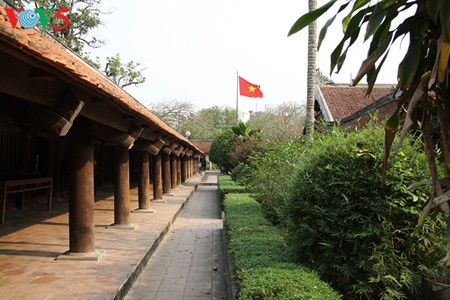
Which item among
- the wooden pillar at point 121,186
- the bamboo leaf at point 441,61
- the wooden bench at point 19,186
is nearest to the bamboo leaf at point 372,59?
the bamboo leaf at point 441,61

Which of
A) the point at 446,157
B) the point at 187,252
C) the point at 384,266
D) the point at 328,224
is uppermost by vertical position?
the point at 446,157

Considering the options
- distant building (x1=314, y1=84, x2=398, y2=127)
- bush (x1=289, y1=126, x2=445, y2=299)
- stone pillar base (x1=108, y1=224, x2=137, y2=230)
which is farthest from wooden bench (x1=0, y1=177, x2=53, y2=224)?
distant building (x1=314, y1=84, x2=398, y2=127)

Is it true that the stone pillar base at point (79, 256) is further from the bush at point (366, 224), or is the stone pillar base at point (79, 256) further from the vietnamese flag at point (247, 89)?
the vietnamese flag at point (247, 89)

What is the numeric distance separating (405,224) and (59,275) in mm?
3768

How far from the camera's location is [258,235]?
601 cm

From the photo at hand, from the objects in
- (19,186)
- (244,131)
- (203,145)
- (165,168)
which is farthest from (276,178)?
(203,145)

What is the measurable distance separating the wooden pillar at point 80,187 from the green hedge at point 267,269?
1951 mm

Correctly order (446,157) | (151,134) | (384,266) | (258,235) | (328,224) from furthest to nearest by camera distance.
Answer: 1. (151,134)
2. (258,235)
3. (328,224)
4. (384,266)
5. (446,157)

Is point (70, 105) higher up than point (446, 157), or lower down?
higher up

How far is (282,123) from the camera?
24422mm

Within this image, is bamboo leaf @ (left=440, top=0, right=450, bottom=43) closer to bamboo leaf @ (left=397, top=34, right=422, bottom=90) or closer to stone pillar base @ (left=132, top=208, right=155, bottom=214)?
bamboo leaf @ (left=397, top=34, right=422, bottom=90)

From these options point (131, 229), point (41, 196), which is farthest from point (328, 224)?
point (41, 196)

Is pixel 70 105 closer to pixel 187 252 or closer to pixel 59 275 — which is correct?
pixel 59 275

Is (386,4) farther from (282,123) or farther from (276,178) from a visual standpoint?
(282,123)
